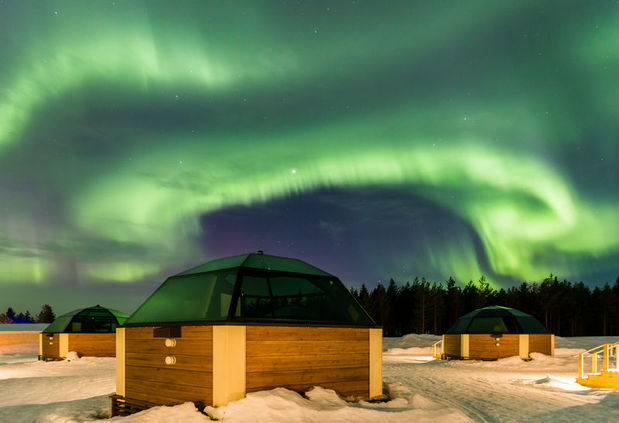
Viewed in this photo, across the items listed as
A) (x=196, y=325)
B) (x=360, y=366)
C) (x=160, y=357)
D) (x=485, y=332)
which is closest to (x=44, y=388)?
(x=160, y=357)

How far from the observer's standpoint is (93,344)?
25672 millimetres

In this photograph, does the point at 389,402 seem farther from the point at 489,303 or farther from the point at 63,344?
the point at 489,303

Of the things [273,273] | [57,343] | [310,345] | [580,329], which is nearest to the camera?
[310,345]

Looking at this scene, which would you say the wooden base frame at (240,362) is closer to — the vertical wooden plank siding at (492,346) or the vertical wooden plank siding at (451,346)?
the vertical wooden plank siding at (492,346)

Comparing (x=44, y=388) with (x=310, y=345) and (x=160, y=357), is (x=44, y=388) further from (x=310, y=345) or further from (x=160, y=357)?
(x=310, y=345)

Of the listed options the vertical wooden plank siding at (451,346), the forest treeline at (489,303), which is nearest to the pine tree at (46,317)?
the forest treeline at (489,303)

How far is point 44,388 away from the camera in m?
15.3

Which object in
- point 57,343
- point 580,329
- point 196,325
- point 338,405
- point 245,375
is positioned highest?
point 196,325

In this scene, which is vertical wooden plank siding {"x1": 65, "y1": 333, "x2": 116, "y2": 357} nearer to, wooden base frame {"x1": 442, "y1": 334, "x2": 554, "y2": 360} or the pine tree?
wooden base frame {"x1": 442, "y1": 334, "x2": 554, "y2": 360}

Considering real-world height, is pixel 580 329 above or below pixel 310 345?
below

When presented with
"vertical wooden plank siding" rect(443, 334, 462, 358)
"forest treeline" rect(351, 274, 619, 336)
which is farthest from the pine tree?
"vertical wooden plank siding" rect(443, 334, 462, 358)

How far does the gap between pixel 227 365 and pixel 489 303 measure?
7640 cm

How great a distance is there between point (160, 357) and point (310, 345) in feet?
9.89

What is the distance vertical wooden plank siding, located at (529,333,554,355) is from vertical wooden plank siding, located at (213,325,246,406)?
21750 millimetres
